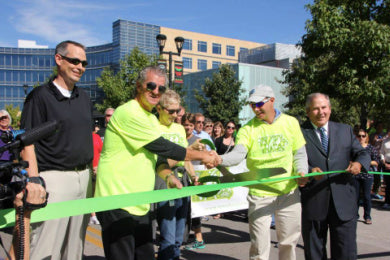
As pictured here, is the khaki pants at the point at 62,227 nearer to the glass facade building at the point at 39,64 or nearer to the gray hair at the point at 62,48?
the gray hair at the point at 62,48

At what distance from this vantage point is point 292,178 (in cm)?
370

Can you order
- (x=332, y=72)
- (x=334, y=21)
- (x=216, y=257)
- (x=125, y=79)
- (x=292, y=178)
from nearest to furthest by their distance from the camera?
(x=292, y=178) < (x=216, y=257) < (x=334, y=21) < (x=332, y=72) < (x=125, y=79)

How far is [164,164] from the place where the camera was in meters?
3.25

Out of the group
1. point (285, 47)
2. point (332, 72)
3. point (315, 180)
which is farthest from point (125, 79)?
point (285, 47)

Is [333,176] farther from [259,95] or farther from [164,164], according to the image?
[164,164]

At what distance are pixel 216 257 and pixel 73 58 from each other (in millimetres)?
3530

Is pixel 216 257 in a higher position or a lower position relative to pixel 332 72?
lower

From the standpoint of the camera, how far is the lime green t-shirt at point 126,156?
270 cm

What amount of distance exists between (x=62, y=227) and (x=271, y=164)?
2016 millimetres

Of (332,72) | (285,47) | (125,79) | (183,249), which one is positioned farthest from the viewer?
(285,47)

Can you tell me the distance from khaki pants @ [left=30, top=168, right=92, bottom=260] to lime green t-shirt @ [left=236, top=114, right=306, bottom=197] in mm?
1612

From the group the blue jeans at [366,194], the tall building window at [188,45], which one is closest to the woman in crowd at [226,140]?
the blue jeans at [366,194]

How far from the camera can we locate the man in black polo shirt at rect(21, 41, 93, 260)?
2756 millimetres

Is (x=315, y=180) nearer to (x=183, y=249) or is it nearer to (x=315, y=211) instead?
(x=315, y=211)
